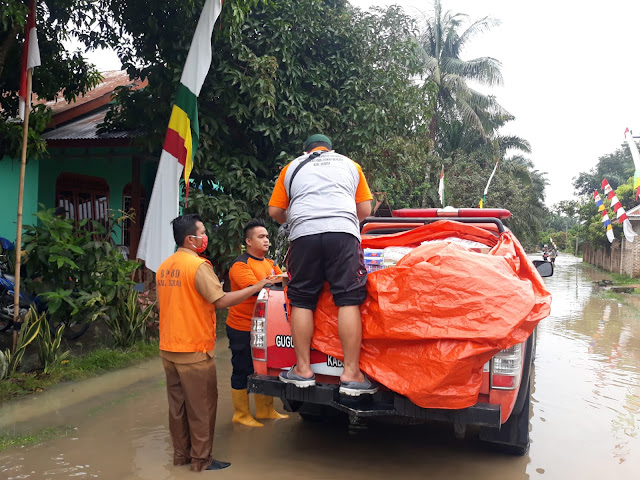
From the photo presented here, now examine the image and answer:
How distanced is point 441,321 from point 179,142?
4.31m

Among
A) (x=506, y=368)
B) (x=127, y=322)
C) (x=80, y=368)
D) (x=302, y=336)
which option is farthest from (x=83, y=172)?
(x=506, y=368)

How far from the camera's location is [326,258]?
3490mm

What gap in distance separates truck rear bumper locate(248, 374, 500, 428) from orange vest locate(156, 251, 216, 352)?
583mm

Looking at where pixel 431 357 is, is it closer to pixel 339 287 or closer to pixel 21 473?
pixel 339 287

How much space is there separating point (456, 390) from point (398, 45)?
→ 8.22 metres

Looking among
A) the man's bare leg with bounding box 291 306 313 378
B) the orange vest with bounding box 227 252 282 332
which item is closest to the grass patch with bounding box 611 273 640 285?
the orange vest with bounding box 227 252 282 332

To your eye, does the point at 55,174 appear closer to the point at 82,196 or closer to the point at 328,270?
the point at 82,196

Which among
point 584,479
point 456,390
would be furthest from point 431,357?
point 584,479

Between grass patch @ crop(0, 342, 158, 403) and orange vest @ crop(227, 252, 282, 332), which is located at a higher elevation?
orange vest @ crop(227, 252, 282, 332)

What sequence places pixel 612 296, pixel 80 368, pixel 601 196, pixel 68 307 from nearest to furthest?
pixel 80 368 → pixel 68 307 → pixel 612 296 → pixel 601 196

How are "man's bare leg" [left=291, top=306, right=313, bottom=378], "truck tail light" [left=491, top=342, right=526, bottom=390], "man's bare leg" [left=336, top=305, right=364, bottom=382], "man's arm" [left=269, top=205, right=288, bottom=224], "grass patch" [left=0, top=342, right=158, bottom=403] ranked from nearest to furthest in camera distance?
"truck tail light" [left=491, top=342, right=526, bottom=390]
"man's bare leg" [left=336, top=305, right=364, bottom=382]
"man's bare leg" [left=291, top=306, right=313, bottom=378]
"man's arm" [left=269, top=205, right=288, bottom=224]
"grass patch" [left=0, top=342, right=158, bottom=403]

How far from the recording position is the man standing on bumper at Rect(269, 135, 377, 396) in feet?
11.1

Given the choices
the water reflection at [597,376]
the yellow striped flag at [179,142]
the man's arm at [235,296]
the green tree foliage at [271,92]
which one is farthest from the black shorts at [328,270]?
the green tree foliage at [271,92]

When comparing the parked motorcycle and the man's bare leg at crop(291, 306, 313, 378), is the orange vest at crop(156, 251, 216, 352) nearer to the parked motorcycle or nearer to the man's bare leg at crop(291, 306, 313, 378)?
the man's bare leg at crop(291, 306, 313, 378)
